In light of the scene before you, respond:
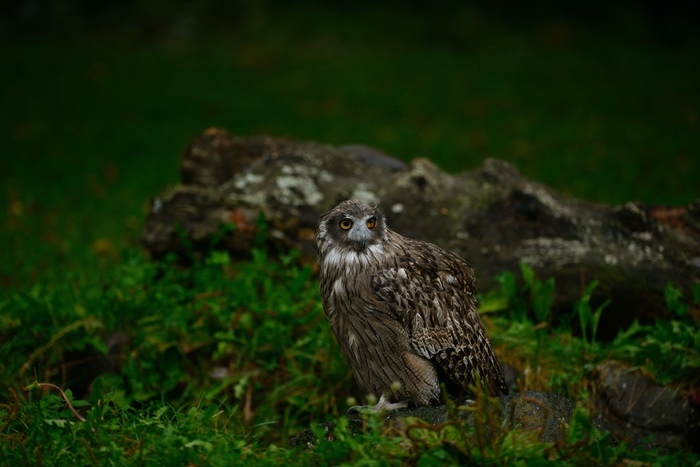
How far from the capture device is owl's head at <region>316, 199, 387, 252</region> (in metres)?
3.05

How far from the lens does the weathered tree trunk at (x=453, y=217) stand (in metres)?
4.38

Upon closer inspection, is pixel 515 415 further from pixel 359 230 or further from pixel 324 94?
pixel 324 94

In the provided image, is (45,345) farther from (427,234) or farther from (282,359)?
(427,234)

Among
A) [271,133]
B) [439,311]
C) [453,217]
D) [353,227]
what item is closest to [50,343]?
[353,227]

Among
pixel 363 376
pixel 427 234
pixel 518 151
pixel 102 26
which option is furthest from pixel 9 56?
pixel 363 376

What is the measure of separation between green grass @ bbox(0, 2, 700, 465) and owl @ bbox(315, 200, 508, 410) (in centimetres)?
66

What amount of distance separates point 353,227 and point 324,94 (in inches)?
347

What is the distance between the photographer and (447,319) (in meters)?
3.24

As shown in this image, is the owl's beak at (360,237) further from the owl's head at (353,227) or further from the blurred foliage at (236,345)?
the blurred foliage at (236,345)

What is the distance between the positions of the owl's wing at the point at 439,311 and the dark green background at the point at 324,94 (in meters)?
3.64

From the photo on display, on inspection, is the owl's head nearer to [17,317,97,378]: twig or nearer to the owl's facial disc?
the owl's facial disc

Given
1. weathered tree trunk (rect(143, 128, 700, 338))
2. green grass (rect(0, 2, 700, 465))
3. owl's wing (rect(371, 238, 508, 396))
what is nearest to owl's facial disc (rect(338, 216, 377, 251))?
owl's wing (rect(371, 238, 508, 396))

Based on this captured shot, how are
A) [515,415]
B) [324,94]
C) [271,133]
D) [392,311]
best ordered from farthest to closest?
[324,94] < [271,133] < [392,311] < [515,415]

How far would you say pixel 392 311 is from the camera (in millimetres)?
3121
